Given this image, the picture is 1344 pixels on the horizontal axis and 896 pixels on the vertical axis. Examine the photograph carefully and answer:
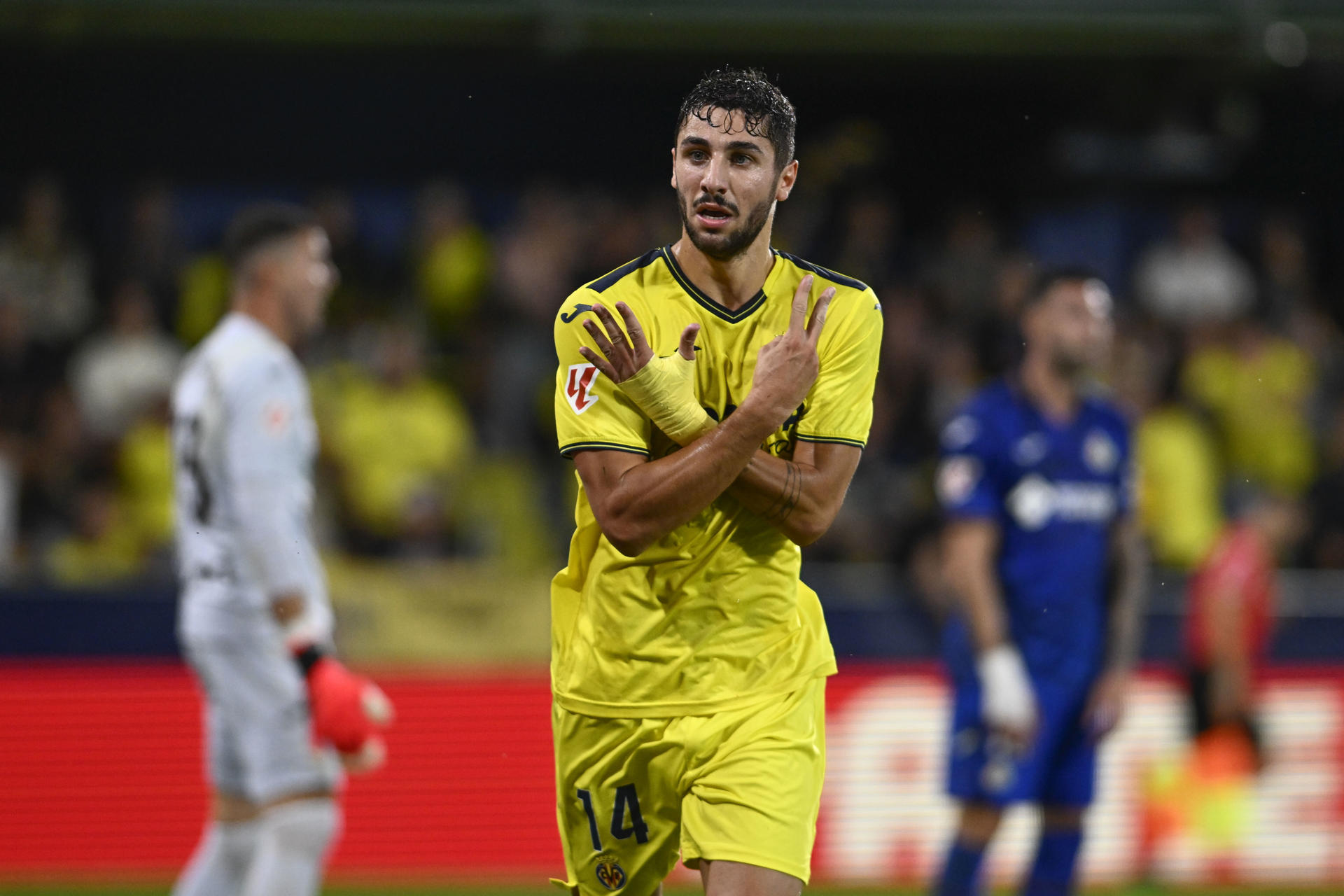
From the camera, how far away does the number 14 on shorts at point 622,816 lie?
154 inches

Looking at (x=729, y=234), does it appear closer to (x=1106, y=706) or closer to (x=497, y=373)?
(x=1106, y=706)

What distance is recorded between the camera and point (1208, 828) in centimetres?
894

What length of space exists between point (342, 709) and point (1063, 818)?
2.93m

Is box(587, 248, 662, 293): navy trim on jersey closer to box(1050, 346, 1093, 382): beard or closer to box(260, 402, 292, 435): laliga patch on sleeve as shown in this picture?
box(260, 402, 292, 435): laliga patch on sleeve

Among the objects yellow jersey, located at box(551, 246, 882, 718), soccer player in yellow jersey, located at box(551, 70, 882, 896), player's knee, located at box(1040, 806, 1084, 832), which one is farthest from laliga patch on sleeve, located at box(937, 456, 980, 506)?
yellow jersey, located at box(551, 246, 882, 718)

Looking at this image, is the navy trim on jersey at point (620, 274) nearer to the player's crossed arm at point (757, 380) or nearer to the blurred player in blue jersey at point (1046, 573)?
the player's crossed arm at point (757, 380)

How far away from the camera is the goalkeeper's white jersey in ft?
17.5

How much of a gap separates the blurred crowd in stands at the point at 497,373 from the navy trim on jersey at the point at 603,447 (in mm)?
6215

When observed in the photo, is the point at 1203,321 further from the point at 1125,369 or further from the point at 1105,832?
the point at 1105,832

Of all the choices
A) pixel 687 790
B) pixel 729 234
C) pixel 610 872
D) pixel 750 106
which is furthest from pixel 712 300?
pixel 610 872

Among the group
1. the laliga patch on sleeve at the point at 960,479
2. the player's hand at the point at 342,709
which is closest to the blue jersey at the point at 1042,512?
the laliga patch on sleeve at the point at 960,479

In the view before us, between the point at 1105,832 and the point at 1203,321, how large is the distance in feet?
14.2

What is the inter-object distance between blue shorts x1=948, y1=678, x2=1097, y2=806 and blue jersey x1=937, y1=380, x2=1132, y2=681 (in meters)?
0.12

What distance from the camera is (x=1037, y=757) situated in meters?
6.43
